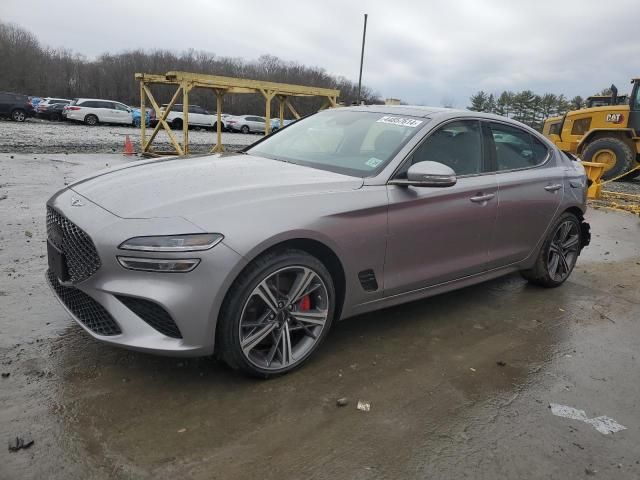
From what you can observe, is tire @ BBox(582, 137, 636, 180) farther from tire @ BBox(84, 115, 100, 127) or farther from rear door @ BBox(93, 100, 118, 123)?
tire @ BBox(84, 115, 100, 127)

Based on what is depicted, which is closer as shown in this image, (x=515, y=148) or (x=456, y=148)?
(x=456, y=148)

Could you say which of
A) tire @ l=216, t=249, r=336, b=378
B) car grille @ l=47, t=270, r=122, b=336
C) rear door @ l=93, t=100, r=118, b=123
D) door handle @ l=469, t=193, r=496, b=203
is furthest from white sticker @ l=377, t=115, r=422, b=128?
rear door @ l=93, t=100, r=118, b=123

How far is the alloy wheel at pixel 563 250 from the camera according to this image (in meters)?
4.90

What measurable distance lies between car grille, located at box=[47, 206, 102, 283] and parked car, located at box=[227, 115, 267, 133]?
35.9m

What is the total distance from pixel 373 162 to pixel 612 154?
44.2 feet

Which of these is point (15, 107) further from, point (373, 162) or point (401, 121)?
point (373, 162)

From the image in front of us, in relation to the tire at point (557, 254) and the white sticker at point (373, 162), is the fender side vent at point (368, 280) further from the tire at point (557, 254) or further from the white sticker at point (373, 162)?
the tire at point (557, 254)

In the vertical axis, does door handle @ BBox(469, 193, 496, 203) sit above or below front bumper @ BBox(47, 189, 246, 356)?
above

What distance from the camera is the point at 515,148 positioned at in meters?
4.52

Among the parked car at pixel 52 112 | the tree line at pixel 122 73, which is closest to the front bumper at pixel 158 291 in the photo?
the parked car at pixel 52 112

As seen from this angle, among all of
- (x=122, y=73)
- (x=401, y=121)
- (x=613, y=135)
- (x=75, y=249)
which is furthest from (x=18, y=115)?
(x=122, y=73)

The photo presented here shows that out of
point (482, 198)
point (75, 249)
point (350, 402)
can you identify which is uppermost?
point (482, 198)

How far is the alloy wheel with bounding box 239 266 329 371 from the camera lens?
2846 mm

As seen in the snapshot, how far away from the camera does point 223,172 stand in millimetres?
3305
